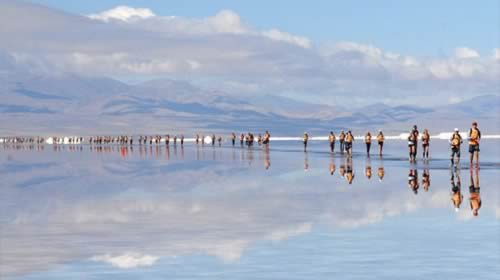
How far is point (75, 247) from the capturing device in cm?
2217

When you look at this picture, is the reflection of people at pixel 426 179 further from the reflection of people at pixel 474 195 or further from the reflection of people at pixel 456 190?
the reflection of people at pixel 474 195

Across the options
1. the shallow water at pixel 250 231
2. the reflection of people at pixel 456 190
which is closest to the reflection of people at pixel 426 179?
the shallow water at pixel 250 231

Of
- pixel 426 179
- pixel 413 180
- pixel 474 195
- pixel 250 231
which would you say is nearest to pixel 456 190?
pixel 474 195

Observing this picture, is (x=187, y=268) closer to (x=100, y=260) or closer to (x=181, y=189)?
(x=100, y=260)

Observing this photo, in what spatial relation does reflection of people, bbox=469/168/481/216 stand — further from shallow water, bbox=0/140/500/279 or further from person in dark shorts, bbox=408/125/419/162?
person in dark shorts, bbox=408/125/419/162

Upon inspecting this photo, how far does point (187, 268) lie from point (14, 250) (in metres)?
4.45

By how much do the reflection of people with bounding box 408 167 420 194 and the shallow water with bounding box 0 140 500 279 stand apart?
8.4 inches

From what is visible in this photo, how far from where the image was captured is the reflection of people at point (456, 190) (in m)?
33.1

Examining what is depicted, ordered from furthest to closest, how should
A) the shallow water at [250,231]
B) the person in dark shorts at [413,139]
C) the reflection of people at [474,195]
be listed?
the person in dark shorts at [413,139]
the reflection of people at [474,195]
the shallow water at [250,231]

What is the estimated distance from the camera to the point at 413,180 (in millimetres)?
45969

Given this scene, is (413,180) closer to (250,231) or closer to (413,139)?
(413,139)

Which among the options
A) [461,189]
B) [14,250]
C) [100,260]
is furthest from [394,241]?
[461,189]

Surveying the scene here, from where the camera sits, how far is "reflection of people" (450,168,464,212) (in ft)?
109

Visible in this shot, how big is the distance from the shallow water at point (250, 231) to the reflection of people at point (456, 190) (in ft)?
0.64
